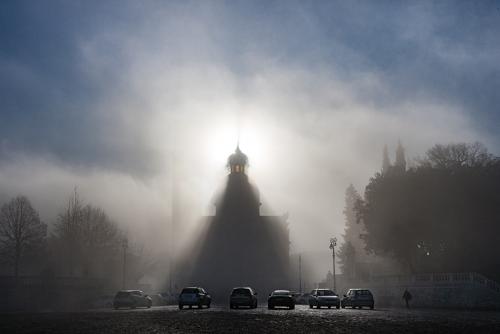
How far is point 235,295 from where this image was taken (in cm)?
4375

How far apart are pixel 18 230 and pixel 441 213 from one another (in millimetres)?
56813

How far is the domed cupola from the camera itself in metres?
116

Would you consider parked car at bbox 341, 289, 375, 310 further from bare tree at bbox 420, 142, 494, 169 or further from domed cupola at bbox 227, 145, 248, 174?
domed cupola at bbox 227, 145, 248, 174

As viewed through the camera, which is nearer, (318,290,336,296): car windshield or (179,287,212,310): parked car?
(179,287,212,310): parked car

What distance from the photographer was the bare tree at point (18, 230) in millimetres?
81062

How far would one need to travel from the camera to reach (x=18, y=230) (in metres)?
81.2

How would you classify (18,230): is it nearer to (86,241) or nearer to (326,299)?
(86,241)

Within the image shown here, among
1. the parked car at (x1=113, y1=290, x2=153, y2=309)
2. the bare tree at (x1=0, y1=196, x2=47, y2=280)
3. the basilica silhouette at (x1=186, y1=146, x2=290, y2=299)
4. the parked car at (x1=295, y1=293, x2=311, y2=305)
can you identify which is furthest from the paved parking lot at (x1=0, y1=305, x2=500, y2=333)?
the basilica silhouette at (x1=186, y1=146, x2=290, y2=299)

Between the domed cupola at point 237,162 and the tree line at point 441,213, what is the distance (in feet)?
156

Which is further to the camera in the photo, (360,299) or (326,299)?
(326,299)

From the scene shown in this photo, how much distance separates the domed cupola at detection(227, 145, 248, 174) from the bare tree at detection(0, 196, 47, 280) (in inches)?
1708

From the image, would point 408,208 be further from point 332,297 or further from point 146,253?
point 146,253

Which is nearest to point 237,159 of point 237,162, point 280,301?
point 237,162

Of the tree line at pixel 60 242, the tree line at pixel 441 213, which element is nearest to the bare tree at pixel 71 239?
the tree line at pixel 60 242
